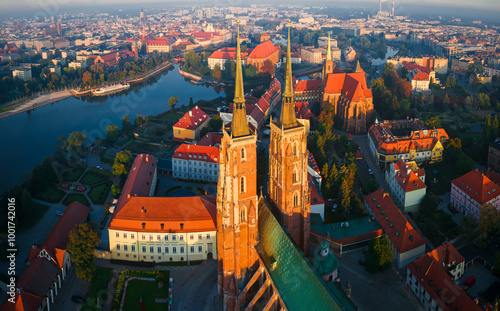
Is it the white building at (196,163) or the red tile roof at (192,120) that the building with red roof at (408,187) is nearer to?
the white building at (196,163)

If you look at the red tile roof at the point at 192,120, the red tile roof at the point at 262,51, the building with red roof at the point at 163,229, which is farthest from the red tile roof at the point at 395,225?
the red tile roof at the point at 262,51

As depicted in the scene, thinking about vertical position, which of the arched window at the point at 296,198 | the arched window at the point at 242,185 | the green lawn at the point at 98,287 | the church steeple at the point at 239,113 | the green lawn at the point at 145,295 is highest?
the church steeple at the point at 239,113

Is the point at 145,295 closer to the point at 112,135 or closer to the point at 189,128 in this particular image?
the point at 189,128

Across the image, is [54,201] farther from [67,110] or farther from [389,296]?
[67,110]

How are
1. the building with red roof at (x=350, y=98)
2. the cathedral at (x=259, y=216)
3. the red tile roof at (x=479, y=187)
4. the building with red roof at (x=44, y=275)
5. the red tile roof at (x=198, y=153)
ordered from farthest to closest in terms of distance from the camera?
1. the building with red roof at (x=350, y=98)
2. the red tile roof at (x=198, y=153)
3. the red tile roof at (x=479, y=187)
4. the building with red roof at (x=44, y=275)
5. the cathedral at (x=259, y=216)

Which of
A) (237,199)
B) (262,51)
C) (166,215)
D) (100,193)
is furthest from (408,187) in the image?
(262,51)
